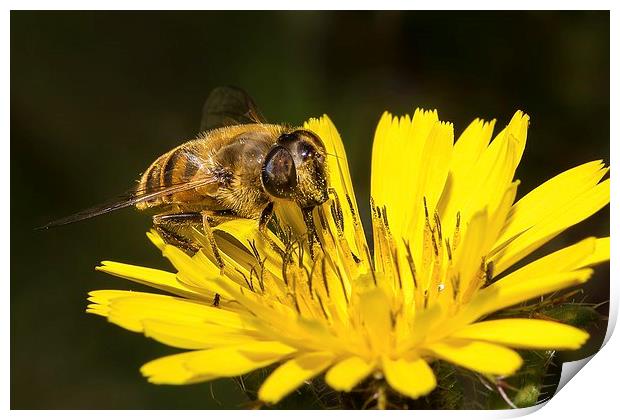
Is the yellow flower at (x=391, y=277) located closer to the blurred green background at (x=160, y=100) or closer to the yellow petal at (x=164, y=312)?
the yellow petal at (x=164, y=312)

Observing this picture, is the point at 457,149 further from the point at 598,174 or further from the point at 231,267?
the point at 231,267

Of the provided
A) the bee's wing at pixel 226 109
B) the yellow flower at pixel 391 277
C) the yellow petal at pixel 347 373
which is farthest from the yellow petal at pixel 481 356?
the bee's wing at pixel 226 109

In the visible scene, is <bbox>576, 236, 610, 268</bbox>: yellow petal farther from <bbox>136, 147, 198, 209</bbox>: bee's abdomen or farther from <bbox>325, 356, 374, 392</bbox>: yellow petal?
<bbox>136, 147, 198, 209</bbox>: bee's abdomen

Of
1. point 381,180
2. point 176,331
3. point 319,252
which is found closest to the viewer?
point 176,331

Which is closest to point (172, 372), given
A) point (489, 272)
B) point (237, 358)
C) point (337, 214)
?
point (237, 358)

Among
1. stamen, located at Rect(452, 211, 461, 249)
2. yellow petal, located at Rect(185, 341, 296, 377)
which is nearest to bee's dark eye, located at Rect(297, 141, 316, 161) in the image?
stamen, located at Rect(452, 211, 461, 249)

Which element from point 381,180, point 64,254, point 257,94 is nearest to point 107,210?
point 64,254
